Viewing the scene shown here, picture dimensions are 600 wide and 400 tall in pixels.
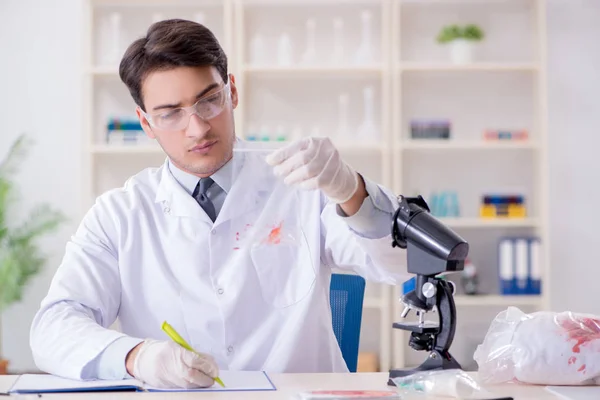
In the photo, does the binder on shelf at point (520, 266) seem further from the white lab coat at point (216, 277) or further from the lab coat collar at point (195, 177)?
the lab coat collar at point (195, 177)

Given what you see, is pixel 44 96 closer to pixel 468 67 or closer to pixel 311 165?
pixel 468 67

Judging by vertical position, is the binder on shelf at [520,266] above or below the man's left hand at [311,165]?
below

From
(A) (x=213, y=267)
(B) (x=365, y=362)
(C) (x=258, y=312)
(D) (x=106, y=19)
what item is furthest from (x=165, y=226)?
(D) (x=106, y=19)

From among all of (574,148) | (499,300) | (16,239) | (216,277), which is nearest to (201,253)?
(216,277)

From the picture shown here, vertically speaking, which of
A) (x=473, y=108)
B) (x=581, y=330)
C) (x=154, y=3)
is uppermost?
(x=154, y=3)

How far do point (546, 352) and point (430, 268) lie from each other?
0.94 feet

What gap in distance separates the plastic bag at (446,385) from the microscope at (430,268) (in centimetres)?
2

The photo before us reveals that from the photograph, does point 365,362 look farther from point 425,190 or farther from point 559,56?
point 559,56

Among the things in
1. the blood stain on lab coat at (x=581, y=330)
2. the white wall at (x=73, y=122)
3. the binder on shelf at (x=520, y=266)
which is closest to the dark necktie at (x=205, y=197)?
the blood stain on lab coat at (x=581, y=330)

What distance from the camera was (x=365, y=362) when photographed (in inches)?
156

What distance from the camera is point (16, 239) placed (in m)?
3.87

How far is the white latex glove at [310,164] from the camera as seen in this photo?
1332mm

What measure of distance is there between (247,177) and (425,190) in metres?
2.75

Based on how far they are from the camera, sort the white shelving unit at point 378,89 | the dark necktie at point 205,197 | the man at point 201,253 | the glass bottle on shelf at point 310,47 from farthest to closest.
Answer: the white shelving unit at point 378,89, the glass bottle on shelf at point 310,47, the dark necktie at point 205,197, the man at point 201,253
